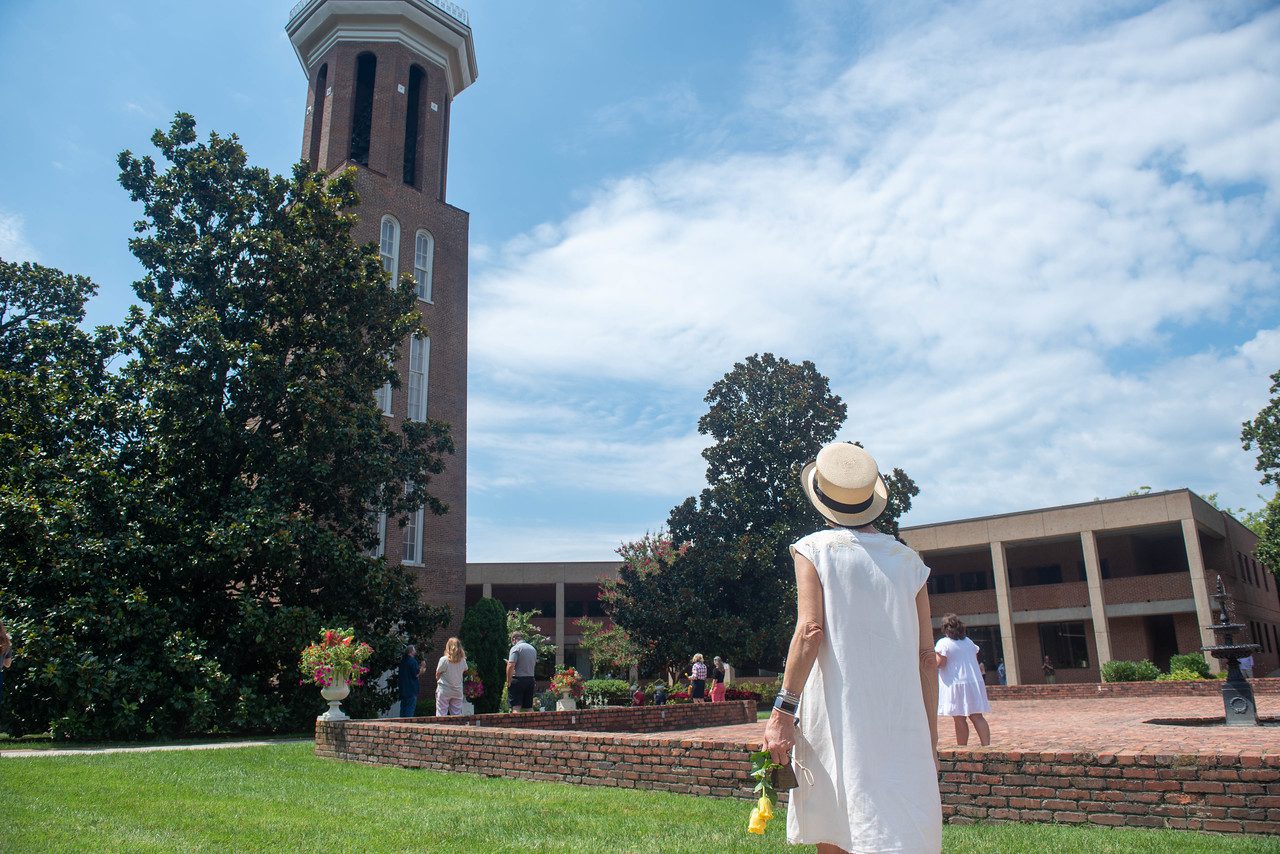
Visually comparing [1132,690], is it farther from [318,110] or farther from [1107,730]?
[318,110]

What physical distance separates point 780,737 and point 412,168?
29.4 meters

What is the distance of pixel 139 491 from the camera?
51.3 ft

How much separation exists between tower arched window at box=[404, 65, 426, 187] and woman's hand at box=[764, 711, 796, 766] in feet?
94.1

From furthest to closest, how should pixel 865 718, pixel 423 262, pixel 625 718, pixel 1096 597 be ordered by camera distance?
1. pixel 1096 597
2. pixel 423 262
3. pixel 625 718
4. pixel 865 718

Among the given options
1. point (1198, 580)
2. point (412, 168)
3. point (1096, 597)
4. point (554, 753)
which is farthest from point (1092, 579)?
point (554, 753)

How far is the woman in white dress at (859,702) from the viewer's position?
10.3 feet

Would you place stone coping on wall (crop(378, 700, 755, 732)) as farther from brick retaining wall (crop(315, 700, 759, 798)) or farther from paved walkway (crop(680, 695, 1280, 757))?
brick retaining wall (crop(315, 700, 759, 798))

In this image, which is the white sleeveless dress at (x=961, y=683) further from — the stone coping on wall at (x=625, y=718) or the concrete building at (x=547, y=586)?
the concrete building at (x=547, y=586)

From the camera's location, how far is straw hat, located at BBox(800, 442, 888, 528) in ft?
11.7

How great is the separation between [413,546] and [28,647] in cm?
1184

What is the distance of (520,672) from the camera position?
14.9 meters

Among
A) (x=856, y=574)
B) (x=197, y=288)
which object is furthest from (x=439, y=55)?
(x=856, y=574)

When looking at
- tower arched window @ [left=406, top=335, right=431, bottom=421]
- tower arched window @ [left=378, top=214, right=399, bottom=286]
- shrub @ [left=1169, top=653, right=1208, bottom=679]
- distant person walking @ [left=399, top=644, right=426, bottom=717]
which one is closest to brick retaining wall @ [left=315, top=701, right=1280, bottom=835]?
distant person walking @ [left=399, top=644, right=426, bottom=717]

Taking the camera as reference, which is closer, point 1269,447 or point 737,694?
point 737,694
